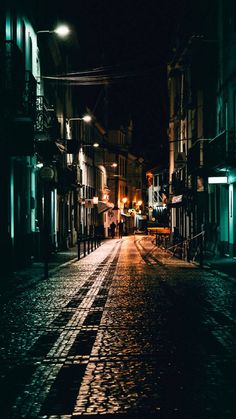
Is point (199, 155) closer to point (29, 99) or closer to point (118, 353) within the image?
point (29, 99)

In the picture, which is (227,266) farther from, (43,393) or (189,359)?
(43,393)

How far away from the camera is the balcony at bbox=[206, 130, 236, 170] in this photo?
82.9 ft

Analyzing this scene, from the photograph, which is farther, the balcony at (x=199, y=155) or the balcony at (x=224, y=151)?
the balcony at (x=199, y=155)

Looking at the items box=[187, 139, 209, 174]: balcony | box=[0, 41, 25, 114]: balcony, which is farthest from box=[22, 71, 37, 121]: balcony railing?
box=[187, 139, 209, 174]: balcony

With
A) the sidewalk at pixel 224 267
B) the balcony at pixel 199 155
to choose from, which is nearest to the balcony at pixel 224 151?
the balcony at pixel 199 155

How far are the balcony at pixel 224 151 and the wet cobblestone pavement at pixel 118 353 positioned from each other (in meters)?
10.4

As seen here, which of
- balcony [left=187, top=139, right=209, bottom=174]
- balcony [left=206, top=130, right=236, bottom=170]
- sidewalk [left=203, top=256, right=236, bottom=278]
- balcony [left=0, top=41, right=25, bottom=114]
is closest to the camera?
balcony [left=0, top=41, right=25, bottom=114]

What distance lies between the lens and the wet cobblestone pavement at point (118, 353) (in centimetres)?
580

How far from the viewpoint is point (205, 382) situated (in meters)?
6.56

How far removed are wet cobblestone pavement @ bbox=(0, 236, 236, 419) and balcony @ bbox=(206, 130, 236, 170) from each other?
411 inches

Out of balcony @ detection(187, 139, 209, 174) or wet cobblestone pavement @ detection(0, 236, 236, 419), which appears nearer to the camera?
wet cobblestone pavement @ detection(0, 236, 236, 419)

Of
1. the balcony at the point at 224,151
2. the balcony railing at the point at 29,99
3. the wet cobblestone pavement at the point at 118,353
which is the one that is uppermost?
the balcony railing at the point at 29,99

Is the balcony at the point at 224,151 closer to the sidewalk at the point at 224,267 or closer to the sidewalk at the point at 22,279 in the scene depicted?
the sidewalk at the point at 224,267

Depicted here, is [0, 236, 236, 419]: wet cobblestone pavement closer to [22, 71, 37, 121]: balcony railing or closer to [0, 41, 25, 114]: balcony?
[0, 41, 25, 114]: balcony
